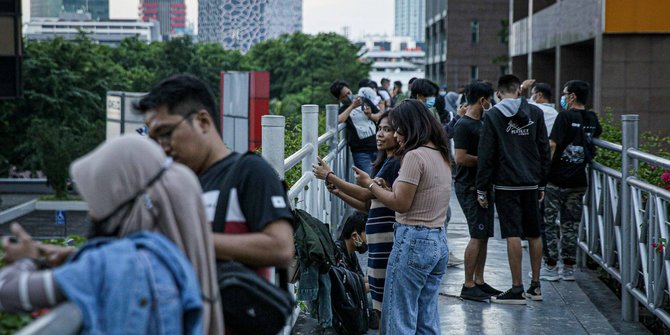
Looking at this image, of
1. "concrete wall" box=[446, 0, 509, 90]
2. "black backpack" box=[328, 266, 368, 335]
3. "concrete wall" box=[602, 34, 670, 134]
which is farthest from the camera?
"concrete wall" box=[446, 0, 509, 90]

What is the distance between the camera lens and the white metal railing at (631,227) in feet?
23.6

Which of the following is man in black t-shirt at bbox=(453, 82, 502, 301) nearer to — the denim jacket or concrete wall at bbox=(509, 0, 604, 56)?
the denim jacket

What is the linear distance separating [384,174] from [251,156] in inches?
122

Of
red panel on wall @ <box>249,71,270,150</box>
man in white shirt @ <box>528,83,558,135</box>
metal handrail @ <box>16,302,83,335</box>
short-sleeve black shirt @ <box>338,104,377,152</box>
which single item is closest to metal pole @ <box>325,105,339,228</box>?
short-sleeve black shirt @ <box>338,104,377,152</box>

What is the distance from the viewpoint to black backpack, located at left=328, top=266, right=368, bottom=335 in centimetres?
A: 700

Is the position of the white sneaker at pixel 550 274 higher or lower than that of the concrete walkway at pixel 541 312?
higher

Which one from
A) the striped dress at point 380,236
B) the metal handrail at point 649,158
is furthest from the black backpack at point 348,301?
the metal handrail at point 649,158

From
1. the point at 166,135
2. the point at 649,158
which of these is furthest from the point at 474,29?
the point at 166,135

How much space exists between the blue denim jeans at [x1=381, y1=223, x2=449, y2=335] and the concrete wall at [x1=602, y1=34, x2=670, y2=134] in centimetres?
1410

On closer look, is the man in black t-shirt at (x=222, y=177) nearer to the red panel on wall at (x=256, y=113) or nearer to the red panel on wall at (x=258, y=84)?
the red panel on wall at (x=256, y=113)

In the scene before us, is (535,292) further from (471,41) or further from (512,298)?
(471,41)

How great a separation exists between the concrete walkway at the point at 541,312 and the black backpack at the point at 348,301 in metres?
0.40

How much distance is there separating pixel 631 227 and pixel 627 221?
77 mm

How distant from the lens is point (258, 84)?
1521 inches
